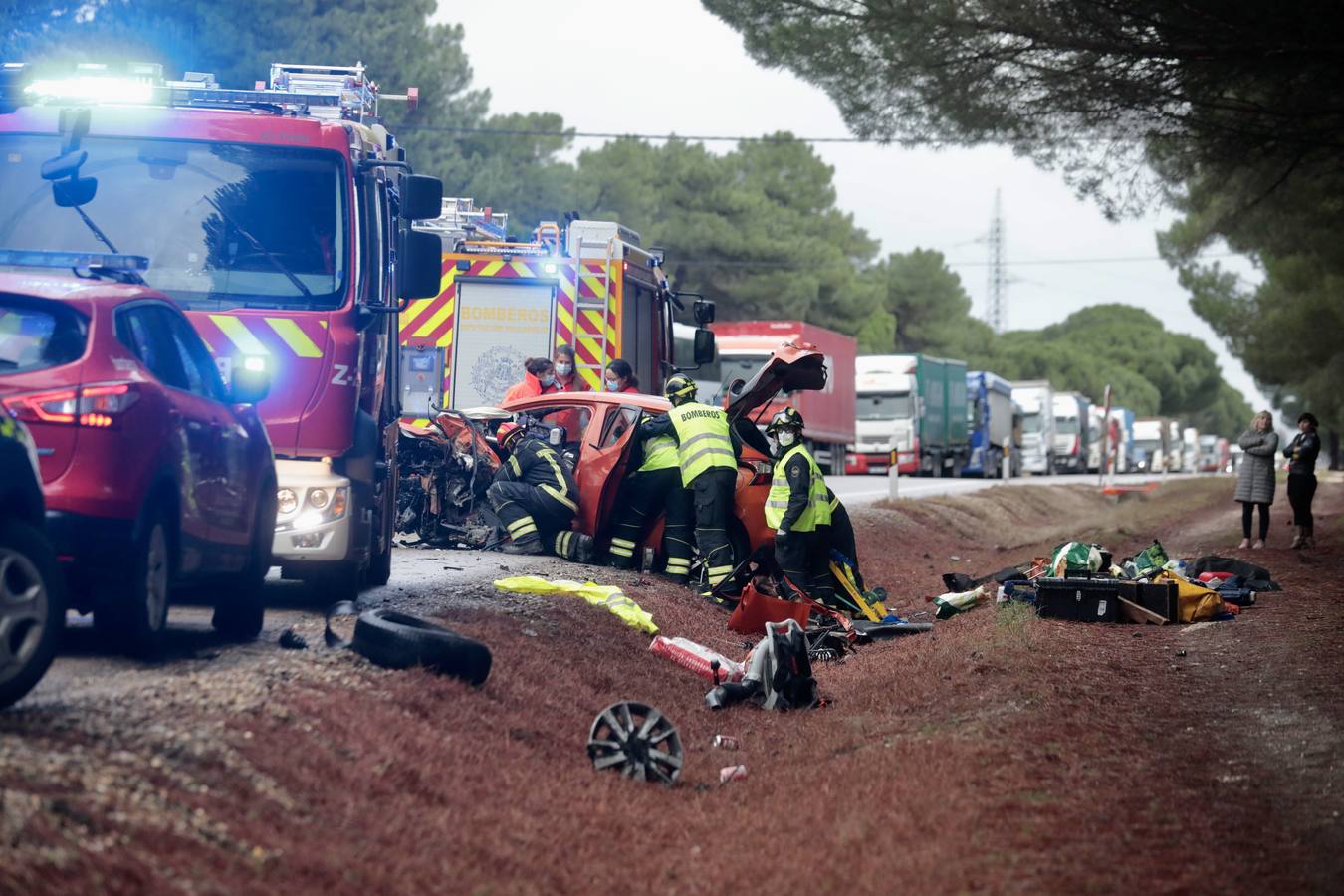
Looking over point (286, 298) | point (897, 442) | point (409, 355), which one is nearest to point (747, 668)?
point (286, 298)

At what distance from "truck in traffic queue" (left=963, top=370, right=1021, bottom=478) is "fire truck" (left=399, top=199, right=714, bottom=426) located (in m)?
38.0

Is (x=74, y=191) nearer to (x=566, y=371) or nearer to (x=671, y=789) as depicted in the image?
(x=671, y=789)

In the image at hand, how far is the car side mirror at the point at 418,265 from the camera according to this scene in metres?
10.0

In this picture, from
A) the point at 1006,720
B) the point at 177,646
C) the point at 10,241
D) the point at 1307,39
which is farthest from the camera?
the point at 1307,39

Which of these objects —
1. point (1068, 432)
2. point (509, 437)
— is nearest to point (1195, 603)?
point (509, 437)

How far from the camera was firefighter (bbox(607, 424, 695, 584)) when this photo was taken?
14.1 m

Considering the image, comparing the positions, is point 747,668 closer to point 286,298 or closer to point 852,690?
point 852,690

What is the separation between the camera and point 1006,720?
29.1ft

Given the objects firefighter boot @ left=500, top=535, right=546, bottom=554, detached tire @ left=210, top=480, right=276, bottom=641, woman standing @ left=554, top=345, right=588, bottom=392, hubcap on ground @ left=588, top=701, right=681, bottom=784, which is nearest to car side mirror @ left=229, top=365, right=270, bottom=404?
detached tire @ left=210, top=480, right=276, bottom=641

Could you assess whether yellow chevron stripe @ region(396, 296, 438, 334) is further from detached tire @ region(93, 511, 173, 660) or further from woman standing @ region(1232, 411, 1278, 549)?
detached tire @ region(93, 511, 173, 660)

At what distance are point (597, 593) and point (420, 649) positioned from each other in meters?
3.98

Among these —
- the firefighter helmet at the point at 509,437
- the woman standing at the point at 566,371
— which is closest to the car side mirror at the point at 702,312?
the woman standing at the point at 566,371

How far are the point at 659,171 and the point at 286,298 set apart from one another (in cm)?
5850

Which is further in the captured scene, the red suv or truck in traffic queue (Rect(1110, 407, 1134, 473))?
truck in traffic queue (Rect(1110, 407, 1134, 473))
